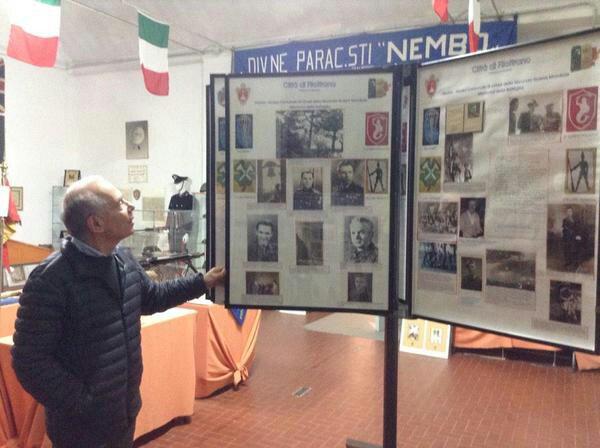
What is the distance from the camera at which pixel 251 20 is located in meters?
7.08

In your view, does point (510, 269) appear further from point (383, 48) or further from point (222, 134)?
point (383, 48)

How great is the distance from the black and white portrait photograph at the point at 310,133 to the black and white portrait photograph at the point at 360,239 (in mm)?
248

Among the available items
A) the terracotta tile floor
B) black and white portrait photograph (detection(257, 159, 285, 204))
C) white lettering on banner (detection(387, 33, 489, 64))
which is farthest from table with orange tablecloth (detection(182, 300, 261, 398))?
white lettering on banner (detection(387, 33, 489, 64))

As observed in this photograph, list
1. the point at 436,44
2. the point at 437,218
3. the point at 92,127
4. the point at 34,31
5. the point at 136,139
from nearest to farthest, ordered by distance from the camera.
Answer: the point at 437,218 → the point at 34,31 → the point at 436,44 → the point at 136,139 → the point at 92,127

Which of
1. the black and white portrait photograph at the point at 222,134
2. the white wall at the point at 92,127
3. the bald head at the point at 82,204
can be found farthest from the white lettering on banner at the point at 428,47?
the bald head at the point at 82,204

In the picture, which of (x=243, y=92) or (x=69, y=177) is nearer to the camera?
(x=243, y=92)

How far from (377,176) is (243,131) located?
50 cm

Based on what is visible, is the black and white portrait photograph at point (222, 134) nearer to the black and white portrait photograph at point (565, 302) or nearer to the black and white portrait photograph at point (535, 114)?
the black and white portrait photograph at point (535, 114)

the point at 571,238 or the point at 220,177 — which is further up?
the point at 220,177

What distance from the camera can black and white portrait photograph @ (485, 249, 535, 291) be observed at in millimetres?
1646

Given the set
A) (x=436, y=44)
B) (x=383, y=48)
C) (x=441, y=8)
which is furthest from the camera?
(x=383, y=48)

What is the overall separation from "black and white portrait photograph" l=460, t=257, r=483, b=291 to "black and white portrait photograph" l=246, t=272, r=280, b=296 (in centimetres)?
65

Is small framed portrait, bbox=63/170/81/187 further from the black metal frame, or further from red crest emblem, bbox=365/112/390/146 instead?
red crest emblem, bbox=365/112/390/146

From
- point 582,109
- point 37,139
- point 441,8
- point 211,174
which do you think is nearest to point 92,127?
point 37,139
